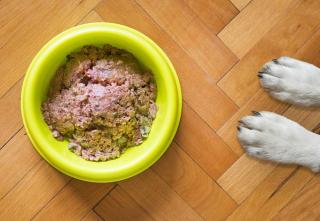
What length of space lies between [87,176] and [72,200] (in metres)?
0.18

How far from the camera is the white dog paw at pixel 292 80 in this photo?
1.21 metres

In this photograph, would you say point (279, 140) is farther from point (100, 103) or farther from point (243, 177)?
point (100, 103)

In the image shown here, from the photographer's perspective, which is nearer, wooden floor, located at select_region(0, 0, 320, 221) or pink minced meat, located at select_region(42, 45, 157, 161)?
pink minced meat, located at select_region(42, 45, 157, 161)

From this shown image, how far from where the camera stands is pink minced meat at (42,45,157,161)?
1.16 m

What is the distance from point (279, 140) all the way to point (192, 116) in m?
0.24

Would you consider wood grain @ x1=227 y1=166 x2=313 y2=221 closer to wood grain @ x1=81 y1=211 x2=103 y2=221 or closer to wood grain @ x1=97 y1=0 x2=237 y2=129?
wood grain @ x1=97 y1=0 x2=237 y2=129

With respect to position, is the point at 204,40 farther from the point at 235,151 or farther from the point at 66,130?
the point at 66,130

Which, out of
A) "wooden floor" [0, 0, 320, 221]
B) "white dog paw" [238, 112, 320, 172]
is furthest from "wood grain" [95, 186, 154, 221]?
"white dog paw" [238, 112, 320, 172]

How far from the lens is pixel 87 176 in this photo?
1.14 meters

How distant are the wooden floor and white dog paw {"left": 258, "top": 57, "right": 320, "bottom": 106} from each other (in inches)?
2.0

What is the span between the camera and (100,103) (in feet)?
3.78

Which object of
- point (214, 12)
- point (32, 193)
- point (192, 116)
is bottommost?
point (32, 193)

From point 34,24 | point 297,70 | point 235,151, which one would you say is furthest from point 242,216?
point 34,24

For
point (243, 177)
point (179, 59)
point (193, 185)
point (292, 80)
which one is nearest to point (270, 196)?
point (243, 177)
